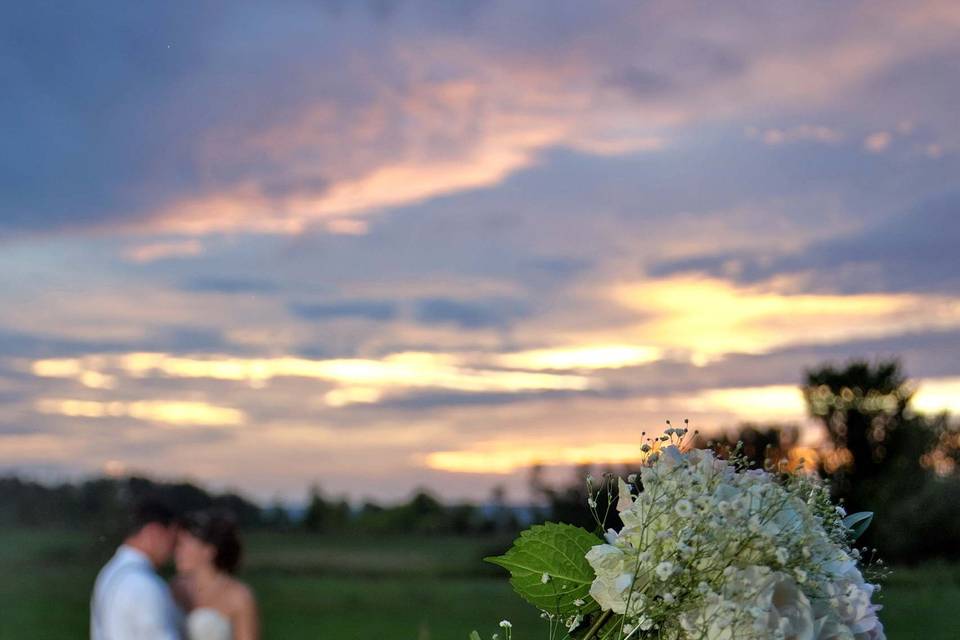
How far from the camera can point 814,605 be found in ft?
5.50

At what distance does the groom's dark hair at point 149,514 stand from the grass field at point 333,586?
3049cm

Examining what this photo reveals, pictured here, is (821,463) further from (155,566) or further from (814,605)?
(814,605)

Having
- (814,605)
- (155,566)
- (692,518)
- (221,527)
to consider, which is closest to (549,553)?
(692,518)

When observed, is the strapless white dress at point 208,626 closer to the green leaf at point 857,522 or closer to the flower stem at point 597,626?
the flower stem at point 597,626

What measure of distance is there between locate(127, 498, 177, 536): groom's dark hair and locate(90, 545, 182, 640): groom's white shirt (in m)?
0.54

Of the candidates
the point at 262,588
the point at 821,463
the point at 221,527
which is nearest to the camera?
the point at 221,527

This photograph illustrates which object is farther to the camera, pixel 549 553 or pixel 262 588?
pixel 262 588

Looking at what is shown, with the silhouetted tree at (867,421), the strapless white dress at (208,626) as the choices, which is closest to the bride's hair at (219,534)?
the strapless white dress at (208,626)

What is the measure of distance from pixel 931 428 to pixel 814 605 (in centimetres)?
5163

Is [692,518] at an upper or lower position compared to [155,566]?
upper

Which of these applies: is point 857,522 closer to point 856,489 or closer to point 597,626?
point 597,626

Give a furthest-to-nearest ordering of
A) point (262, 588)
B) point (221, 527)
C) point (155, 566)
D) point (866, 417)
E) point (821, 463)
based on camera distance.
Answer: point (262, 588) → point (866, 417) → point (821, 463) → point (221, 527) → point (155, 566)

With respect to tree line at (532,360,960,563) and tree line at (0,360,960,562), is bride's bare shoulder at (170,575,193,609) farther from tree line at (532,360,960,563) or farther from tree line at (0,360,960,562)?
tree line at (532,360,960,563)

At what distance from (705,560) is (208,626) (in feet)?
30.9
